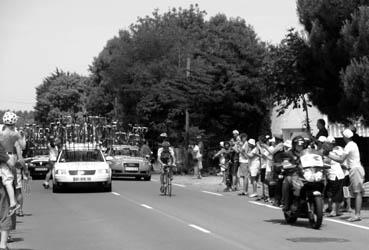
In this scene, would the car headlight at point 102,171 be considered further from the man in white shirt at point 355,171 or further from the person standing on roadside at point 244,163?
the man in white shirt at point 355,171

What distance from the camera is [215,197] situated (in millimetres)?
22656

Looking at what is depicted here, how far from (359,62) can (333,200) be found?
381 cm

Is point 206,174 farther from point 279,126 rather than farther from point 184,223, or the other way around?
point 184,223

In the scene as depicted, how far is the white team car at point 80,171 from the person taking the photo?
2438cm

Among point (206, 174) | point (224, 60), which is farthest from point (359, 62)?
point (224, 60)

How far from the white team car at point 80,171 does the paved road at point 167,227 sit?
3.10 meters

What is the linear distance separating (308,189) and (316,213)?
1.81 feet

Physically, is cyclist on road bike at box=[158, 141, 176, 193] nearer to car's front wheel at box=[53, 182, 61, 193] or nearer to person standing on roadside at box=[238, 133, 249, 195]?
person standing on roadside at box=[238, 133, 249, 195]

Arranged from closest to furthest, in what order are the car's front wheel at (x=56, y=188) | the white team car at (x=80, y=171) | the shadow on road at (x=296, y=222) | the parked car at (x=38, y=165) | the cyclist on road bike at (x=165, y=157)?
the shadow on road at (x=296, y=222) → the cyclist on road bike at (x=165, y=157) → the white team car at (x=80, y=171) → the car's front wheel at (x=56, y=188) → the parked car at (x=38, y=165)

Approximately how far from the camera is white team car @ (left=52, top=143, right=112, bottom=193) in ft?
80.0

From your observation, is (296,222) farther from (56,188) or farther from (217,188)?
(217,188)

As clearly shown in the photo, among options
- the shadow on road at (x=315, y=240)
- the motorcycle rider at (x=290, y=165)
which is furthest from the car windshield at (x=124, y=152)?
the shadow on road at (x=315, y=240)

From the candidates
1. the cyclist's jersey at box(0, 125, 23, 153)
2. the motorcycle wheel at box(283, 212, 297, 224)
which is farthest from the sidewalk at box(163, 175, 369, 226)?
the cyclist's jersey at box(0, 125, 23, 153)

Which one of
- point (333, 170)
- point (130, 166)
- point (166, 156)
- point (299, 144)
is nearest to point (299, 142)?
point (299, 144)
